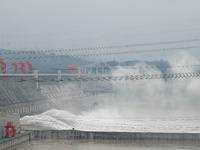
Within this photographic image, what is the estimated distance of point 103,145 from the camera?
18719 mm

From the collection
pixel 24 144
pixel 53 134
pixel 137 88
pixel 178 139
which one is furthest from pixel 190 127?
pixel 137 88

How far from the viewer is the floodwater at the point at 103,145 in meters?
17.9

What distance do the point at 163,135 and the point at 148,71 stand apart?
6223 centimetres

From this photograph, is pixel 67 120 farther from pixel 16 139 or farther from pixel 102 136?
pixel 16 139

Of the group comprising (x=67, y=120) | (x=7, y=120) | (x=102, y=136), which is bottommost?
(x=102, y=136)

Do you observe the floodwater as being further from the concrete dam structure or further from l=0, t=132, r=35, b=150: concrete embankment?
the concrete dam structure

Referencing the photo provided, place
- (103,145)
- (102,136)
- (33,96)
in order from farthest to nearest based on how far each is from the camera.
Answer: (33,96)
(102,136)
(103,145)

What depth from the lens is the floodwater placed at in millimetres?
17922

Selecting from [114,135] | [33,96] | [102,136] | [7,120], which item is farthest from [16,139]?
[33,96]

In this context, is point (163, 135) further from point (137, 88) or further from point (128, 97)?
point (137, 88)

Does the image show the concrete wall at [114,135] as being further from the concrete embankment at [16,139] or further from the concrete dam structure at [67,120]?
the concrete embankment at [16,139]

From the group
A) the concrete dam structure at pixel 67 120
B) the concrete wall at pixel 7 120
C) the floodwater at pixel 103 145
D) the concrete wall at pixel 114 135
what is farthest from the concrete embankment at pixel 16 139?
the concrete wall at pixel 114 135

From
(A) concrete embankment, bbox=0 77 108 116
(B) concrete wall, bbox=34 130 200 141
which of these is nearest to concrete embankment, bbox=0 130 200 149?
(B) concrete wall, bbox=34 130 200 141

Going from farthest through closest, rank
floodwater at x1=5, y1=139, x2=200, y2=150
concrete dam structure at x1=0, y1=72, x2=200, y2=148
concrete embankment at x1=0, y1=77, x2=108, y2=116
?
concrete embankment at x1=0, y1=77, x2=108, y2=116 → concrete dam structure at x1=0, y1=72, x2=200, y2=148 → floodwater at x1=5, y1=139, x2=200, y2=150
